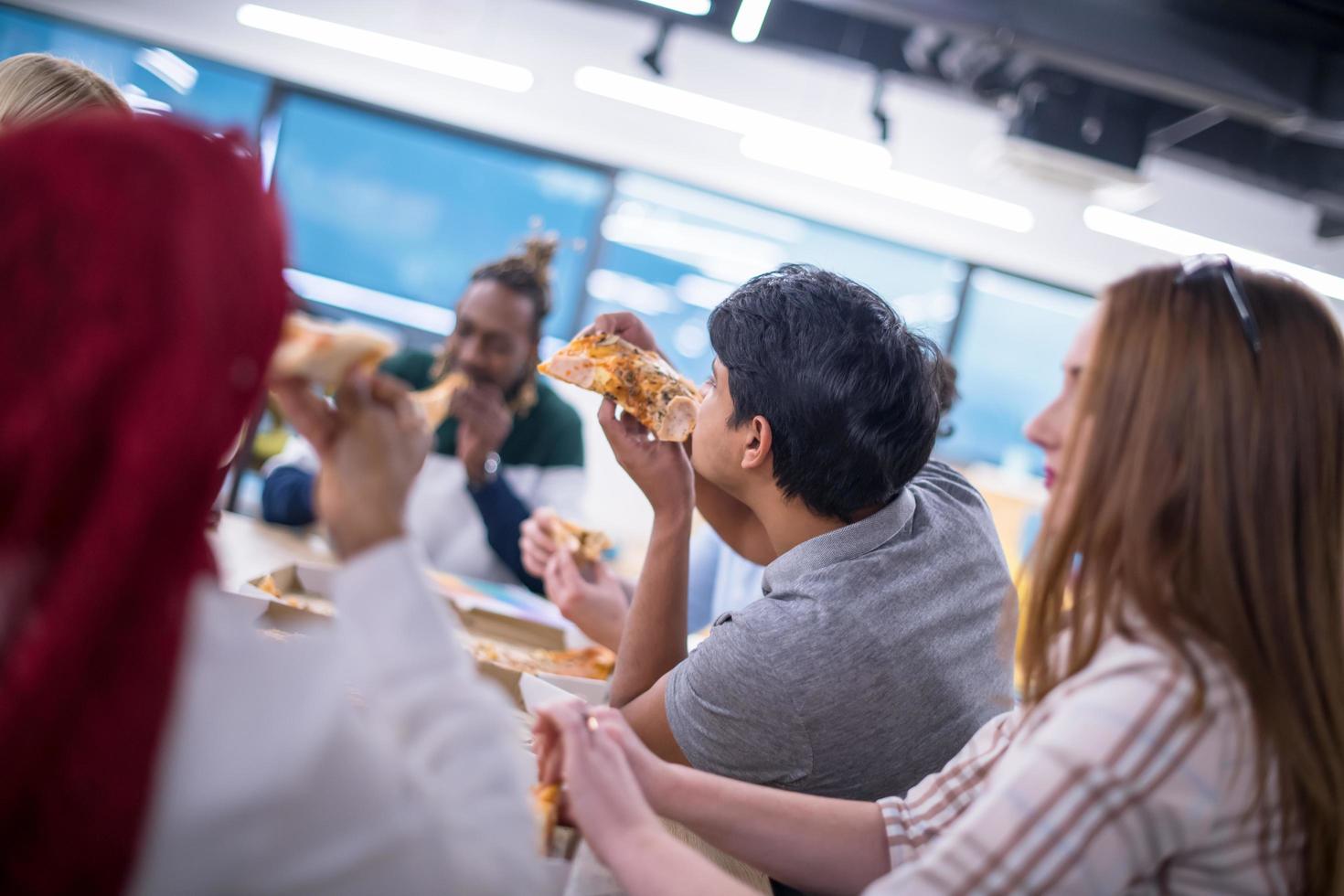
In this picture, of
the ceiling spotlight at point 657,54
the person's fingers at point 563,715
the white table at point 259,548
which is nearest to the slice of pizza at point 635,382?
the white table at point 259,548

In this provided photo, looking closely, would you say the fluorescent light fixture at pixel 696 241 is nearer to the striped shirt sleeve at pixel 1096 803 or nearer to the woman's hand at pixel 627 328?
the woman's hand at pixel 627 328

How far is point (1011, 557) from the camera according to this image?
5598mm

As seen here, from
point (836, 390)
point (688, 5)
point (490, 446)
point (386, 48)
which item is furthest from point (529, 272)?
point (386, 48)

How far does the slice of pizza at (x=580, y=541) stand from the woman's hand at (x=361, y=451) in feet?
3.89

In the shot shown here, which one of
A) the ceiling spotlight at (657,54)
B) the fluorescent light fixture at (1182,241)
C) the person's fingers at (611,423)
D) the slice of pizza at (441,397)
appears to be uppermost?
the fluorescent light fixture at (1182,241)

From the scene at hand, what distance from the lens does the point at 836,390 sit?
5.04 feet

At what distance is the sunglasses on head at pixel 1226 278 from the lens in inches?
36.5

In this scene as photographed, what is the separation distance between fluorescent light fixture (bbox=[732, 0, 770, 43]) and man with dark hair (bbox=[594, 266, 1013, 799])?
2.68 m

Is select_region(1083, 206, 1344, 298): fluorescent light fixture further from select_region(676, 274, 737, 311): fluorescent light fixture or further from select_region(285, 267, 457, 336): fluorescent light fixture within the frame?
select_region(285, 267, 457, 336): fluorescent light fixture

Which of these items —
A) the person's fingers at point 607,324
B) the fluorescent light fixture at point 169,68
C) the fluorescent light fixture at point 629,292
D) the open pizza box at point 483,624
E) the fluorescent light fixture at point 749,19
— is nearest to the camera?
the open pizza box at point 483,624

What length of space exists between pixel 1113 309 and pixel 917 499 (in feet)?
2.20

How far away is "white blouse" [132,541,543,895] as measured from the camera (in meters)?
0.59

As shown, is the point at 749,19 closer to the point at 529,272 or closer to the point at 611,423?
the point at 529,272

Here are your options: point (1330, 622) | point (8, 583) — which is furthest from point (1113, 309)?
point (8, 583)
